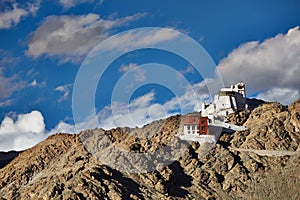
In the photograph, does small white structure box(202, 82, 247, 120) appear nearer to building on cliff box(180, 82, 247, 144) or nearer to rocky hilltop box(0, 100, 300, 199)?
building on cliff box(180, 82, 247, 144)

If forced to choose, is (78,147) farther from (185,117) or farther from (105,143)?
(185,117)

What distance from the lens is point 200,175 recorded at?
407 feet

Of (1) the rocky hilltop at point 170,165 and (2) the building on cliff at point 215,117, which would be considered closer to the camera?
(1) the rocky hilltop at point 170,165

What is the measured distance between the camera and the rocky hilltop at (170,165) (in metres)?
112

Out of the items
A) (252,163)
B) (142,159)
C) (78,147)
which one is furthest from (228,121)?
(78,147)

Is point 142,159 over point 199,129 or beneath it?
beneath

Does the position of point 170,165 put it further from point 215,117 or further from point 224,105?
point 224,105

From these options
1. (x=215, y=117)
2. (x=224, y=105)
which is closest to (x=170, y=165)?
(x=215, y=117)

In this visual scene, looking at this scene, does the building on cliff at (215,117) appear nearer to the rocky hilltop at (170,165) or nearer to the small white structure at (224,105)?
the small white structure at (224,105)

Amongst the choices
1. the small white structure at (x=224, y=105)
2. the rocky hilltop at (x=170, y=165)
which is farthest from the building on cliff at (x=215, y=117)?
the rocky hilltop at (x=170, y=165)

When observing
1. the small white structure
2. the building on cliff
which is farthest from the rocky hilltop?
the small white structure

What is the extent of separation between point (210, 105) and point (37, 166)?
50481 mm

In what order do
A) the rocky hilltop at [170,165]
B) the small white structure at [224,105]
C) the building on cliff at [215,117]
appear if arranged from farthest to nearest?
1. the small white structure at [224,105]
2. the building on cliff at [215,117]
3. the rocky hilltop at [170,165]

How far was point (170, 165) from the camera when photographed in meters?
127
